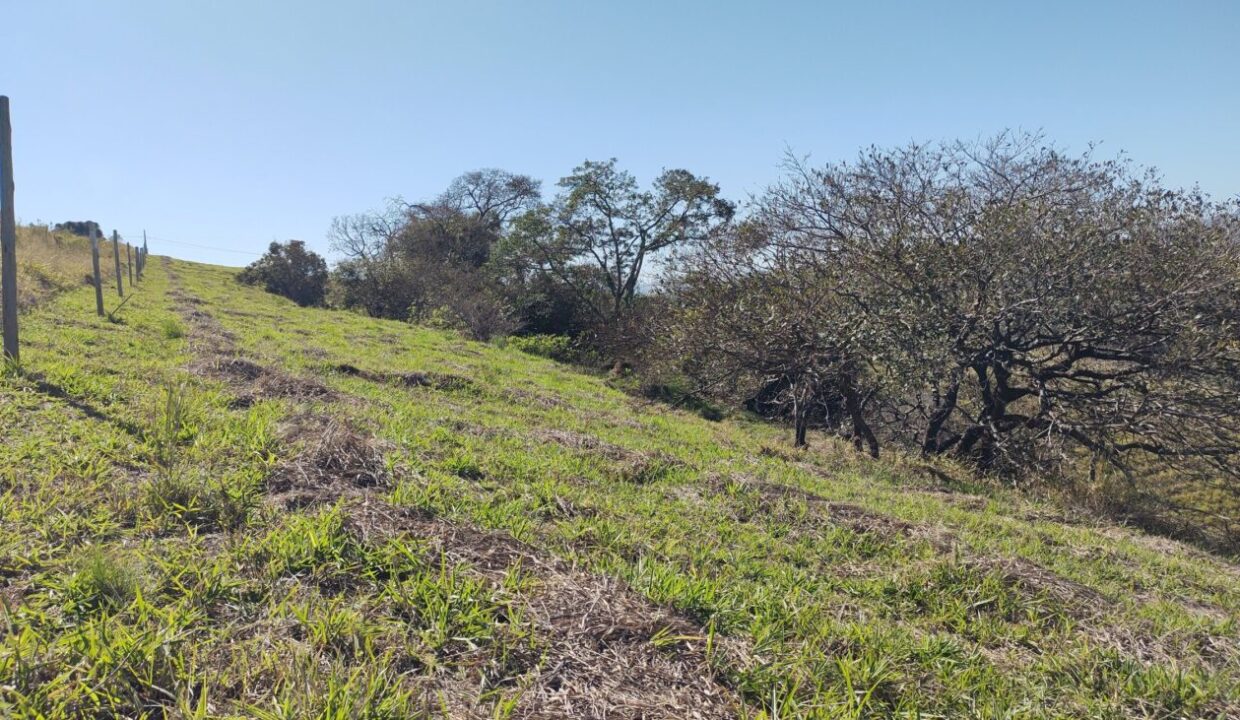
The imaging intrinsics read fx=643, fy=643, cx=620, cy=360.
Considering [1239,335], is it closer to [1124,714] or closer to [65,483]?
[1124,714]

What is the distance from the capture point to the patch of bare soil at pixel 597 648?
2.16 m

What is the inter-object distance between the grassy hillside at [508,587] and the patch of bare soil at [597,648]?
0.04 feet

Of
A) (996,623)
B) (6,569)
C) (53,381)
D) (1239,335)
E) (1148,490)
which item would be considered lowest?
(1148,490)

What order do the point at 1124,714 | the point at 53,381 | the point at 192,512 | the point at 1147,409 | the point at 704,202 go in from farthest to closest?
the point at 704,202, the point at 1147,409, the point at 53,381, the point at 192,512, the point at 1124,714

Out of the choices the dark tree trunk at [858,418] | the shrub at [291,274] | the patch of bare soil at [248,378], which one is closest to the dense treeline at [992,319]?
the dark tree trunk at [858,418]

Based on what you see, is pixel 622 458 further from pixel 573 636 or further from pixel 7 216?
pixel 7 216

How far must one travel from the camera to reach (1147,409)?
8.51 m

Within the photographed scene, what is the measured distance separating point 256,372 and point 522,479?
455 cm

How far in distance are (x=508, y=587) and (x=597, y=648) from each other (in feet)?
1.72

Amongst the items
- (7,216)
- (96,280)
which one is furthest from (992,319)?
(96,280)

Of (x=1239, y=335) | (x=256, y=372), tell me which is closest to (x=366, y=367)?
(x=256, y=372)

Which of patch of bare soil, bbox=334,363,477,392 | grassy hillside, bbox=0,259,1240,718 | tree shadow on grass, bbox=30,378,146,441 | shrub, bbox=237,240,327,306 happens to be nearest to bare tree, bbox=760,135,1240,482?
grassy hillside, bbox=0,259,1240,718

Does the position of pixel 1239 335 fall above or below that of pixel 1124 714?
above

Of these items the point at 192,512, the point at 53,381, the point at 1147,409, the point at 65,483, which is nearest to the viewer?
the point at 192,512
